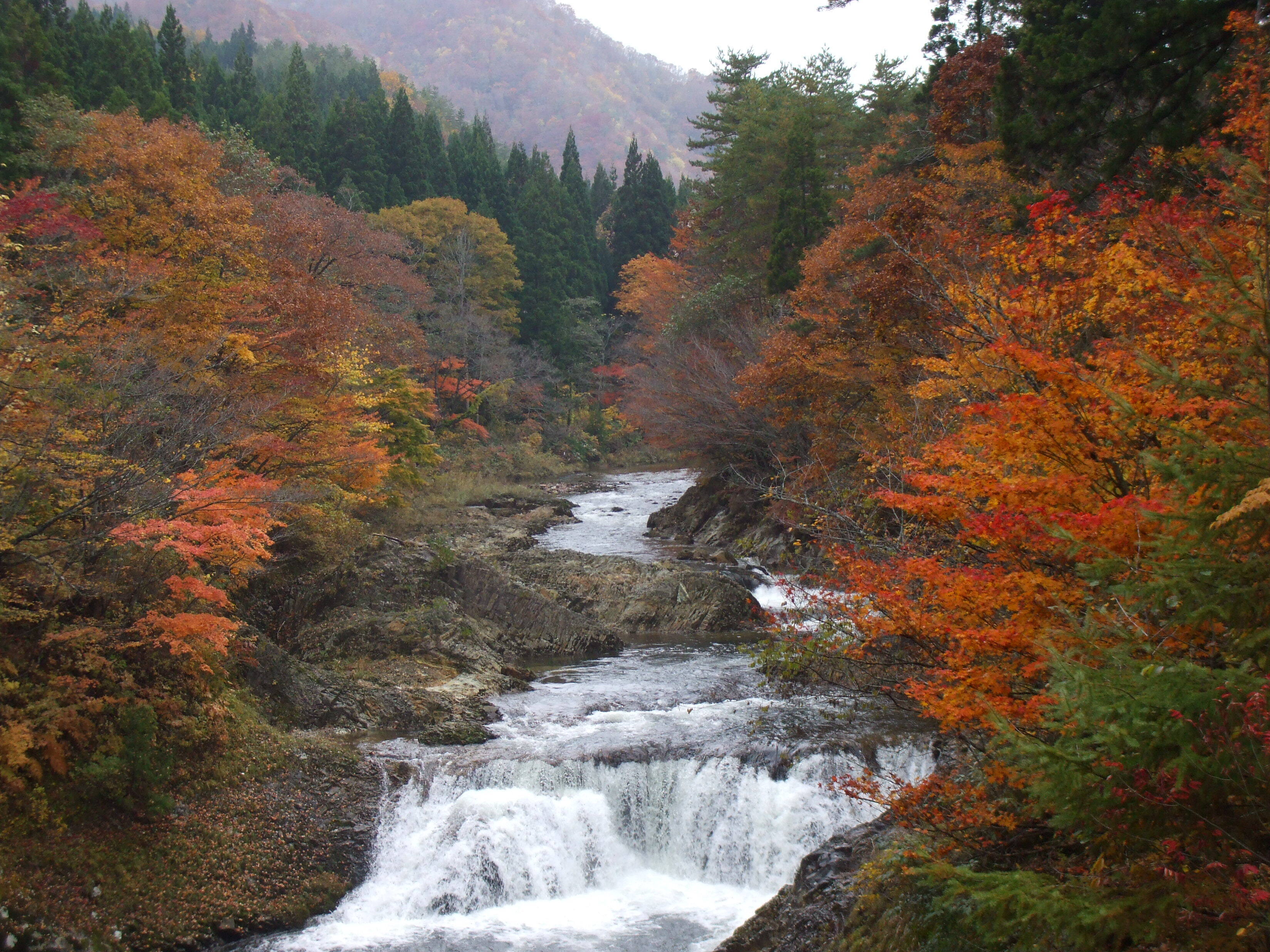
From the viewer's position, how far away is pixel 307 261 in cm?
2300

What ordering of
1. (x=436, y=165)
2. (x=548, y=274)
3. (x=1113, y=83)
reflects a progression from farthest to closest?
(x=436, y=165) < (x=548, y=274) < (x=1113, y=83)

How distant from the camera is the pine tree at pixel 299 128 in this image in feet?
136

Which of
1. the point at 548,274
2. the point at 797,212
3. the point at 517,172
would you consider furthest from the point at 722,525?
the point at 517,172

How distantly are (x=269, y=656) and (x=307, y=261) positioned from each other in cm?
1485

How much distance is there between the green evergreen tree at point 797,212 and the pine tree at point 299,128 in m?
23.1

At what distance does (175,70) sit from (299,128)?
22.4 feet

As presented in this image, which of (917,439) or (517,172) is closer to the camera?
(917,439)

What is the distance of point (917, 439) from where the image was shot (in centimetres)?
1210

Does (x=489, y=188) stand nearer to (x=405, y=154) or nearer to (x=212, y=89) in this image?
(x=405, y=154)

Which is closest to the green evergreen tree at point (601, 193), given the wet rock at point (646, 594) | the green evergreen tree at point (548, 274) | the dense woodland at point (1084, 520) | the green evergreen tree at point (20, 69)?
the green evergreen tree at point (548, 274)

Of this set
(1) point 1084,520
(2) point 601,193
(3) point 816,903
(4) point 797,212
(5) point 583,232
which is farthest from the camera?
(2) point 601,193

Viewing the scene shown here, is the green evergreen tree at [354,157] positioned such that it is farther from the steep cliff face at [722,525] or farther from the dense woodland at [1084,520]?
the dense woodland at [1084,520]

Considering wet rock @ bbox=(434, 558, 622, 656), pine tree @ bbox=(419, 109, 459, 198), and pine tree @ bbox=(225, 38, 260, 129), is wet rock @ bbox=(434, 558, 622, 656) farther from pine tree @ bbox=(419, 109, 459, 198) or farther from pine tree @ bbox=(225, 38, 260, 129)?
pine tree @ bbox=(419, 109, 459, 198)

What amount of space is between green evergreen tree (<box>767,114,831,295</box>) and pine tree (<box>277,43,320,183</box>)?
23078mm
